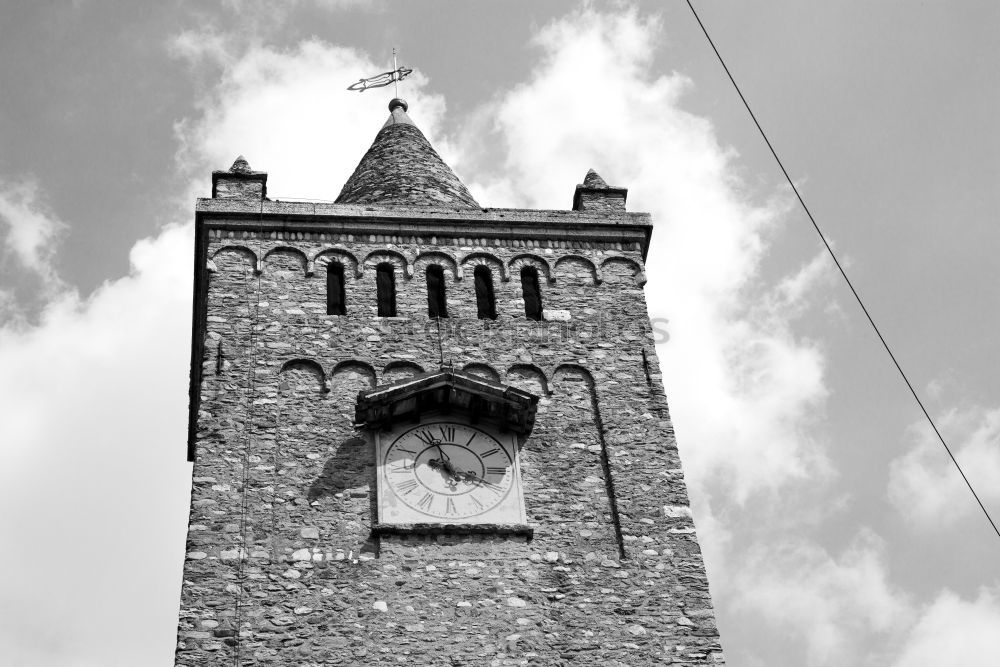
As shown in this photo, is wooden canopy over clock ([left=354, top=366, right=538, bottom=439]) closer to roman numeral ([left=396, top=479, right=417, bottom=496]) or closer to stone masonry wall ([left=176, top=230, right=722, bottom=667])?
stone masonry wall ([left=176, top=230, right=722, bottom=667])

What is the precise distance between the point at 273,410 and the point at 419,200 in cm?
540

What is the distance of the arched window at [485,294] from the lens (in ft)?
64.9

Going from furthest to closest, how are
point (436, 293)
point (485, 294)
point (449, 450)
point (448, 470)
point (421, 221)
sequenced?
point (421, 221) < point (485, 294) < point (436, 293) < point (449, 450) < point (448, 470)

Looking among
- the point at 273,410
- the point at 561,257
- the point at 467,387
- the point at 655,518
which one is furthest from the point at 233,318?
the point at 655,518

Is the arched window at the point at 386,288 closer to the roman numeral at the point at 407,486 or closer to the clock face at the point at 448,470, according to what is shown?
the clock face at the point at 448,470

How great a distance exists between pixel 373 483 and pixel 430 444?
95cm

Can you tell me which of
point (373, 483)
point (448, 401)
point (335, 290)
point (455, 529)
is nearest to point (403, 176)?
point (335, 290)

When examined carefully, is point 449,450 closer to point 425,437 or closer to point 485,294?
point 425,437

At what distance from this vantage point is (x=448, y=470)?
17.2 metres

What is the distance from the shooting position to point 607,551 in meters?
16.7

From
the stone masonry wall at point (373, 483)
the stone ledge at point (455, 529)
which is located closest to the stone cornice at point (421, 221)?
the stone masonry wall at point (373, 483)

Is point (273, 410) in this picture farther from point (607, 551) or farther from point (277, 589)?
point (607, 551)

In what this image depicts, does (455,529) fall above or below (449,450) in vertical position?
below

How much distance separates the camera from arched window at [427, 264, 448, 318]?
19.7 metres
